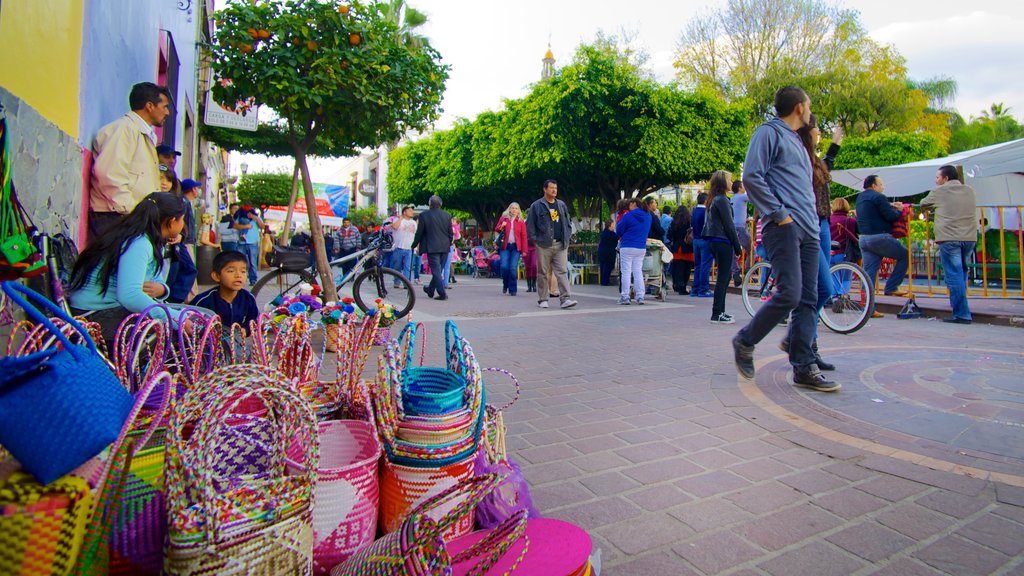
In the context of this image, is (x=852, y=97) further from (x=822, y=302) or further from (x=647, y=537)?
(x=647, y=537)

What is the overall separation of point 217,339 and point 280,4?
13.9ft

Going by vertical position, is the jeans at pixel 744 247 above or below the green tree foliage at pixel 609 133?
below

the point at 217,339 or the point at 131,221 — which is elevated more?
the point at 131,221

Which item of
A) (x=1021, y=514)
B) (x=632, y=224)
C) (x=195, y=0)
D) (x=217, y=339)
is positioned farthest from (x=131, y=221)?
(x=195, y=0)

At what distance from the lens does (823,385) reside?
406 centimetres

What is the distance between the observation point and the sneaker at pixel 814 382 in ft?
13.3

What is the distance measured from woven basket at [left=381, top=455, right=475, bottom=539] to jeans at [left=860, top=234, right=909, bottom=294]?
787 cm

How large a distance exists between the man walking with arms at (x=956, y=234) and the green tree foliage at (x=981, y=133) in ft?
118

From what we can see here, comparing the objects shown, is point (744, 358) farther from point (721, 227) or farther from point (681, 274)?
point (681, 274)

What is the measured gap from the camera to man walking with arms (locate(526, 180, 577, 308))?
31.9ft

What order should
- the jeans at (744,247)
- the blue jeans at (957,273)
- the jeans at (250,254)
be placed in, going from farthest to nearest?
the jeans at (250,254) < the jeans at (744,247) < the blue jeans at (957,273)

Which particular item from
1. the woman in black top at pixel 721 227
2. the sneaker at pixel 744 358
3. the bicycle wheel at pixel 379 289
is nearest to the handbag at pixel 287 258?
the bicycle wheel at pixel 379 289

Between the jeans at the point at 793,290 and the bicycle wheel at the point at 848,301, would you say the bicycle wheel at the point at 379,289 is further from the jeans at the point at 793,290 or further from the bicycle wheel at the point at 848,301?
the bicycle wheel at the point at 848,301

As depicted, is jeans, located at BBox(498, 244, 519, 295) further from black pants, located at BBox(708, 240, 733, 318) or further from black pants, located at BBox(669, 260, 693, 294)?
black pants, located at BBox(708, 240, 733, 318)
